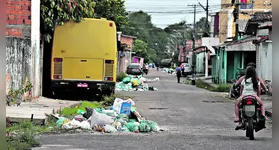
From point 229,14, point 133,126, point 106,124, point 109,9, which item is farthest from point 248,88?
point 229,14

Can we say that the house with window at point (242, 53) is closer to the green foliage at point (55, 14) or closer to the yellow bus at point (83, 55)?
the yellow bus at point (83, 55)

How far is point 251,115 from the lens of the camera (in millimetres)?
11148

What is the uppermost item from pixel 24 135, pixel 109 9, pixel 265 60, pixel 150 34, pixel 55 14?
pixel 150 34

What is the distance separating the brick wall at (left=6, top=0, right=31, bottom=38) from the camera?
64.5 feet

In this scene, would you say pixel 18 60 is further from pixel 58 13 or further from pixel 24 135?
pixel 24 135

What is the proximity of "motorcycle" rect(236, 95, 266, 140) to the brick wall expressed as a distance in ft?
35.6

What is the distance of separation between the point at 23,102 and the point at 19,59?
4.93ft

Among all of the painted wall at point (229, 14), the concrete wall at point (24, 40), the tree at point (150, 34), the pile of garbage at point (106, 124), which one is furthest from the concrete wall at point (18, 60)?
the tree at point (150, 34)

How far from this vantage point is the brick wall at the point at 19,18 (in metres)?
19.7

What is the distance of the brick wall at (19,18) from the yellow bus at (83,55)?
1785 millimetres

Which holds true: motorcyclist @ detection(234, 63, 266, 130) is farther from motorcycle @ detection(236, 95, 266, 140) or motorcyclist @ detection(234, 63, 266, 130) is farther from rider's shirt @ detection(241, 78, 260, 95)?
motorcycle @ detection(236, 95, 266, 140)

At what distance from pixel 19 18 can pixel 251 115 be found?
1132cm

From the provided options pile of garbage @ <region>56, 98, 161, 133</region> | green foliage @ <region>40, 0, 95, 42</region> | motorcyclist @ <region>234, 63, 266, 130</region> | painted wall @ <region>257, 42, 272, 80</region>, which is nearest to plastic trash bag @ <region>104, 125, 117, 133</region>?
pile of garbage @ <region>56, 98, 161, 133</region>

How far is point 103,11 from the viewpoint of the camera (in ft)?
131
